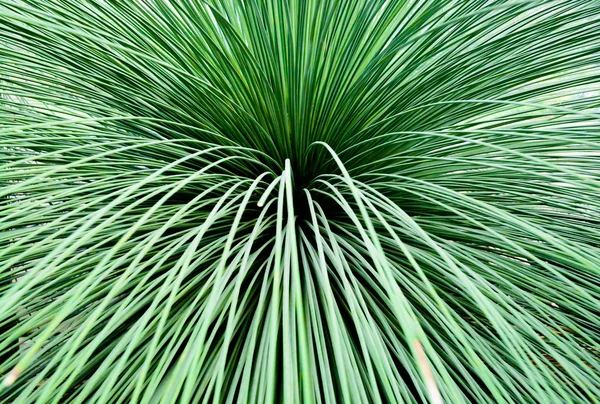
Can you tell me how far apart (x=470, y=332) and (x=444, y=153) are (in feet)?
1.13

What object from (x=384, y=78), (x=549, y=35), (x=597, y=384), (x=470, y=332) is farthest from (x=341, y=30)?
(x=597, y=384)

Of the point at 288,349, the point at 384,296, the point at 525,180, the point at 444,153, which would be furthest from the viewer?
the point at 444,153

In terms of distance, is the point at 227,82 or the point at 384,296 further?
the point at 227,82

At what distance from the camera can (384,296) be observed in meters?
0.45

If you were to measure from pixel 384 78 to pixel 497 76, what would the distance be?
0.20 m

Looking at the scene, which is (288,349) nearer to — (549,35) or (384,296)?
(384,296)

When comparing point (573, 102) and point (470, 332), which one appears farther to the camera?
point (573, 102)

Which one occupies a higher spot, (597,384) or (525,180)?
(525,180)

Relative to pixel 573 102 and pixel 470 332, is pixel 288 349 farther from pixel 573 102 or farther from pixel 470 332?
pixel 573 102

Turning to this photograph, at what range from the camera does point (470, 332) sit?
437mm

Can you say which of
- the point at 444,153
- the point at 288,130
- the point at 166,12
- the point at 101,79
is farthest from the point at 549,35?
the point at 101,79

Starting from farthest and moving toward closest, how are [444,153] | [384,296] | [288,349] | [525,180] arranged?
[444,153] < [525,180] < [384,296] < [288,349]

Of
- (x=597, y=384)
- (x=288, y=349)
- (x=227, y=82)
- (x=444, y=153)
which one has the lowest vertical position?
(x=597, y=384)

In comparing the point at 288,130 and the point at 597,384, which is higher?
the point at 288,130
